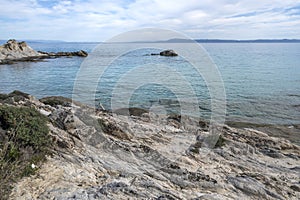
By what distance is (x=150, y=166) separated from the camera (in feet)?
28.3

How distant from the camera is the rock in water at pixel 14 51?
70812mm

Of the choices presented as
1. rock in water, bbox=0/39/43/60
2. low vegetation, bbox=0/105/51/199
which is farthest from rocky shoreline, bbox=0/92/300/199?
rock in water, bbox=0/39/43/60

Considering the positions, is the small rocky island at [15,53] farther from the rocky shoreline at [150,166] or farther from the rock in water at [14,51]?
the rocky shoreline at [150,166]

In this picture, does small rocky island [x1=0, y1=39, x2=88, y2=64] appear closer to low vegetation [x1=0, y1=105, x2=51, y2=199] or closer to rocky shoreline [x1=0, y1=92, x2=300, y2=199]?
rocky shoreline [x1=0, y1=92, x2=300, y2=199]

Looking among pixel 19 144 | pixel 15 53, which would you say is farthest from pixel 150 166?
pixel 15 53

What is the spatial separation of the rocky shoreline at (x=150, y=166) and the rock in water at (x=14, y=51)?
68879 mm

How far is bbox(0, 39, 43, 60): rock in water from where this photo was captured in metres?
70.8

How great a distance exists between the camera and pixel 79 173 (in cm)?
738

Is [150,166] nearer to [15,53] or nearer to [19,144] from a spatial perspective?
[19,144]

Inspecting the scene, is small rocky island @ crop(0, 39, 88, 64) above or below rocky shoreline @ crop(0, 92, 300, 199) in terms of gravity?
above

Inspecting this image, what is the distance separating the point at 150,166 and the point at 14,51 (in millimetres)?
78615

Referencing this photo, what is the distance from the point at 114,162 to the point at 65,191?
91.1 inches

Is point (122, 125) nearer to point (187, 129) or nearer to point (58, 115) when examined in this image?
point (58, 115)

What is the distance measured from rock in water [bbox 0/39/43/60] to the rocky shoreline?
6888 cm
